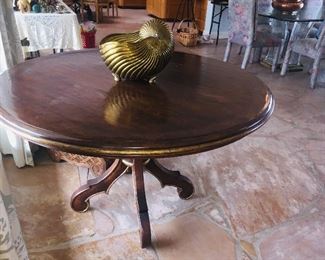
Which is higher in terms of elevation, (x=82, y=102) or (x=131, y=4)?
(x=82, y=102)

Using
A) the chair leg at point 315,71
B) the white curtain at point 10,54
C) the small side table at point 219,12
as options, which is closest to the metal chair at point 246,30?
the chair leg at point 315,71

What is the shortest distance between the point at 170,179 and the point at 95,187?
0.38 m

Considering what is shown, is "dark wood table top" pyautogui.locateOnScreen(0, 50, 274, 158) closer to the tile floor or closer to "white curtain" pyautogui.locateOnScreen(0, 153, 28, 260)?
"white curtain" pyautogui.locateOnScreen(0, 153, 28, 260)

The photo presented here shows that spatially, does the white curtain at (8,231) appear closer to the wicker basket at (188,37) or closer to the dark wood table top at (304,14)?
the dark wood table top at (304,14)

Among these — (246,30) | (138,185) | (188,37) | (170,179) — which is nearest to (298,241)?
(170,179)

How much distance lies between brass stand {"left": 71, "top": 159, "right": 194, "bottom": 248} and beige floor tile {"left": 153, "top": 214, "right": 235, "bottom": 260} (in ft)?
0.29

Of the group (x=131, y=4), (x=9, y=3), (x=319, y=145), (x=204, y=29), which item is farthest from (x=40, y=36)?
(x=131, y=4)

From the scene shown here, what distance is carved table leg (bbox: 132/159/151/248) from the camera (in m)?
1.36

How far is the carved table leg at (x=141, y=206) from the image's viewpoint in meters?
1.36

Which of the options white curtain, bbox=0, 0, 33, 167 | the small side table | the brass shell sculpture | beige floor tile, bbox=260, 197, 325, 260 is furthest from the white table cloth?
the small side table

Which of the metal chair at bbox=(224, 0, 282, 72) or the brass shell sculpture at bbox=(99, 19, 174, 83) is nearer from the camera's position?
the brass shell sculpture at bbox=(99, 19, 174, 83)

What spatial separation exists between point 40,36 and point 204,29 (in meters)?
3.15

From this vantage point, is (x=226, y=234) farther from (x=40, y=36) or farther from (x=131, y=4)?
(x=131, y=4)

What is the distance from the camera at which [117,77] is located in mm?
1095
